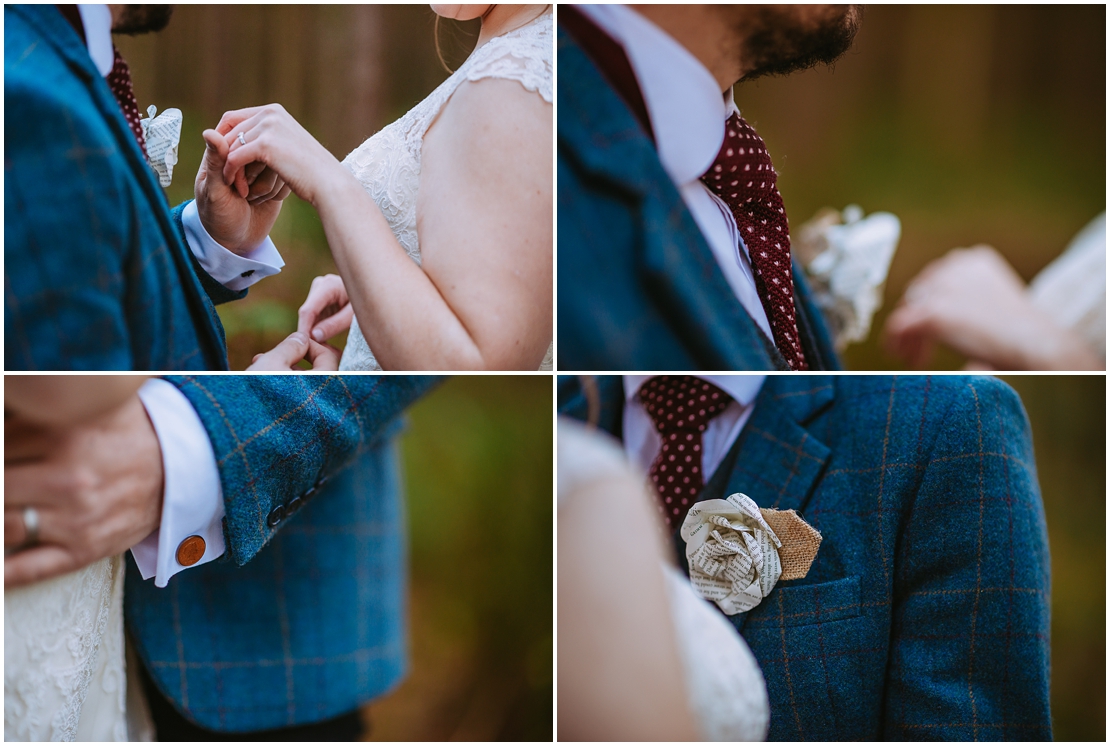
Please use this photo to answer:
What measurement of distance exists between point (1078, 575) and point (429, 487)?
0.70 metres

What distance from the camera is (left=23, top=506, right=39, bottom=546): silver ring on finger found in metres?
0.60

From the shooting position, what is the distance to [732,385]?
688 mm

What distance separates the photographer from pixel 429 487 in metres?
0.88

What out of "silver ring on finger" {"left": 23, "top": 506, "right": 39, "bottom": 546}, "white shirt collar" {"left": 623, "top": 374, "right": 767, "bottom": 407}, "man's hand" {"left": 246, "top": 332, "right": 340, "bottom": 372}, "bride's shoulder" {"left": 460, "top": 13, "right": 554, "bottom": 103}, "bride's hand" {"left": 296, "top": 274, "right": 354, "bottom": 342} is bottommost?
"silver ring on finger" {"left": 23, "top": 506, "right": 39, "bottom": 546}

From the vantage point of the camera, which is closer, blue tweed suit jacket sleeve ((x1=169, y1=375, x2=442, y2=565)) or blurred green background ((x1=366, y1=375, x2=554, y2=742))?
blue tweed suit jacket sleeve ((x1=169, y1=375, x2=442, y2=565))

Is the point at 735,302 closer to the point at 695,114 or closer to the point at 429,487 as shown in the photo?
the point at 695,114

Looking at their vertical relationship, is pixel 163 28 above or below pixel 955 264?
above

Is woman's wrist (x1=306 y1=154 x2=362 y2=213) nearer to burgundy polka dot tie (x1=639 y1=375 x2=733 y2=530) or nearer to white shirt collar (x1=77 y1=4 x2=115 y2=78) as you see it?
white shirt collar (x1=77 y1=4 x2=115 y2=78)

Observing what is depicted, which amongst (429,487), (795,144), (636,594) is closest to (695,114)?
(795,144)

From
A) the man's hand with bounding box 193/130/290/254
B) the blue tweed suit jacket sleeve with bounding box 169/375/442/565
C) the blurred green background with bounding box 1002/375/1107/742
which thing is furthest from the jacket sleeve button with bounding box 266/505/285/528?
the blurred green background with bounding box 1002/375/1107/742

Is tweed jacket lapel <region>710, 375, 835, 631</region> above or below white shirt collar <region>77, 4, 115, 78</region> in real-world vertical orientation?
below

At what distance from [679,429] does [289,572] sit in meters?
0.43

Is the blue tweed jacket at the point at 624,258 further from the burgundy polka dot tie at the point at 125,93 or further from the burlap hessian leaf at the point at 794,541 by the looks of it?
the burgundy polka dot tie at the point at 125,93

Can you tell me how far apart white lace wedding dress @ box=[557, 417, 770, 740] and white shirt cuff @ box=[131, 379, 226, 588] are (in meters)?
0.30
